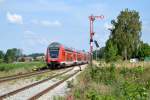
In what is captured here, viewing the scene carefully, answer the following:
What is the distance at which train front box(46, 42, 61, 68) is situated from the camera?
5616 cm

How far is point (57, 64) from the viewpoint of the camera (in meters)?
57.0

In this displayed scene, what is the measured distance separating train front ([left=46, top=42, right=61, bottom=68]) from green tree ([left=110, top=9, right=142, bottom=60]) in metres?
45.9

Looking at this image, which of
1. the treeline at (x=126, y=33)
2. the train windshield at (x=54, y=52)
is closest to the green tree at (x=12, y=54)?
the treeline at (x=126, y=33)

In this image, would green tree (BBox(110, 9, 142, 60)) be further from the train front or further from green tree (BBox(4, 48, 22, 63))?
the train front

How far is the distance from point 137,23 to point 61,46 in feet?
166

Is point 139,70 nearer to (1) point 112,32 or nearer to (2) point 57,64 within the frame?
(2) point 57,64

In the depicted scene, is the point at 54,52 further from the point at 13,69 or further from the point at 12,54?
the point at 12,54

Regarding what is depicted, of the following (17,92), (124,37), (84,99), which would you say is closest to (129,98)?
(84,99)

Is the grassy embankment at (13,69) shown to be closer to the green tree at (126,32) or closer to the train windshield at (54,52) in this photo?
the train windshield at (54,52)

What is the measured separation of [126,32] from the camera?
10369cm

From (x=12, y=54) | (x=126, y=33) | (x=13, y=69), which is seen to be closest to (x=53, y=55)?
(x=13, y=69)

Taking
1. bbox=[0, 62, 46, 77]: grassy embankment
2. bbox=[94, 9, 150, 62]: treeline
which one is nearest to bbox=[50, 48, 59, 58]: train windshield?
bbox=[0, 62, 46, 77]: grassy embankment

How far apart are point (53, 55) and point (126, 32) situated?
49274 millimetres

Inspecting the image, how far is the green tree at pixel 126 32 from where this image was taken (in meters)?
102
